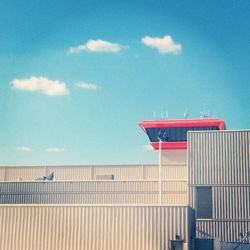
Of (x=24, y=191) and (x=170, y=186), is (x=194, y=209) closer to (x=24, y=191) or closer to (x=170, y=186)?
(x=170, y=186)

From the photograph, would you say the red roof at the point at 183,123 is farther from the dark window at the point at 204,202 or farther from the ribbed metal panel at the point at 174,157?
the dark window at the point at 204,202

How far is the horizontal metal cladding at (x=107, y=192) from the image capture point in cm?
4434

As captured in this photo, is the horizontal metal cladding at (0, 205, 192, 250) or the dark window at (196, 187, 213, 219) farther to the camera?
the dark window at (196, 187, 213, 219)

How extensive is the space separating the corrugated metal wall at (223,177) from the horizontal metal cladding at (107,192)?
8.76m

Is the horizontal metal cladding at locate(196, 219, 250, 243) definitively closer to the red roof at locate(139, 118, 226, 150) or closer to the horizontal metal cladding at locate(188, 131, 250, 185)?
the horizontal metal cladding at locate(188, 131, 250, 185)

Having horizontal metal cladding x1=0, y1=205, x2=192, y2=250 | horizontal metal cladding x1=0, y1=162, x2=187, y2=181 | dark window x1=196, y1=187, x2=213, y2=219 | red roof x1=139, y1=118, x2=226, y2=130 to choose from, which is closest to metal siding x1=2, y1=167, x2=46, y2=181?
horizontal metal cladding x1=0, y1=162, x2=187, y2=181

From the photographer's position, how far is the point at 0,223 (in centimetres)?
3130

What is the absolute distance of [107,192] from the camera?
4481 centimetres

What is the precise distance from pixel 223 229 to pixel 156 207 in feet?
28.0

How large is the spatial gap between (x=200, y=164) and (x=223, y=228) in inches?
201

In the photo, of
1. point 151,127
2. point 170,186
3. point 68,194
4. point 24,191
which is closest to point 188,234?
point 170,186

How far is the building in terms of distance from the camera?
2902cm

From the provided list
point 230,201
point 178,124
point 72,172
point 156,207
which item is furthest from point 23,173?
point 156,207

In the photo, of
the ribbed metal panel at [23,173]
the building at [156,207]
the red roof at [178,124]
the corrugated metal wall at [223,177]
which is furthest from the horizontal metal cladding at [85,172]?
the corrugated metal wall at [223,177]
